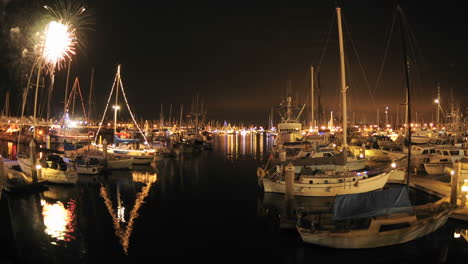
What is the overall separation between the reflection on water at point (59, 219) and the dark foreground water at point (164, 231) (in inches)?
2.2

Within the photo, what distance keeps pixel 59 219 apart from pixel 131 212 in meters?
4.65

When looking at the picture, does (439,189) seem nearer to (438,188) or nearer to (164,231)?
(438,188)

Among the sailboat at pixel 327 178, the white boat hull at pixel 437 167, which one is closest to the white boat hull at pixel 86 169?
the sailboat at pixel 327 178

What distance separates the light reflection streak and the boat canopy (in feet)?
36.9

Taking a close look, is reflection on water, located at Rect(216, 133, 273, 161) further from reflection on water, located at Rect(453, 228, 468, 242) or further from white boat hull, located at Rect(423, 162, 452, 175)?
reflection on water, located at Rect(453, 228, 468, 242)

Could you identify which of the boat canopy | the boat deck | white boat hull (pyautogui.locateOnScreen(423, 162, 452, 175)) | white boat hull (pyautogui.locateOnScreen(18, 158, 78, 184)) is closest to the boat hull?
the boat deck

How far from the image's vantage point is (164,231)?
1930 centimetres

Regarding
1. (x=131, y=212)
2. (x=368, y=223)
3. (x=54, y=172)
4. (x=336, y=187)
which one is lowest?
(x=131, y=212)

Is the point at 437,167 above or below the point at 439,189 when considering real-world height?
above

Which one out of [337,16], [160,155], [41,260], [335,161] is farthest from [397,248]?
[160,155]

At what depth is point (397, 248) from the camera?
15.9m

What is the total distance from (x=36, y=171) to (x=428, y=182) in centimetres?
3509

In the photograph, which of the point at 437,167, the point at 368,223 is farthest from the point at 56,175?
the point at 437,167

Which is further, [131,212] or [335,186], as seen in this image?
[335,186]
